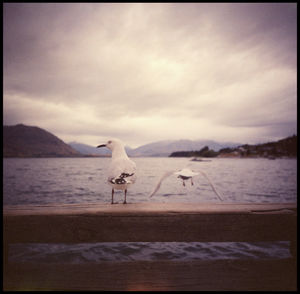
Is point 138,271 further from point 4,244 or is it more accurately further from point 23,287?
point 4,244

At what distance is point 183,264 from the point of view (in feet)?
5.99

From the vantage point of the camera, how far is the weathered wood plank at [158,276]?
1.72 meters

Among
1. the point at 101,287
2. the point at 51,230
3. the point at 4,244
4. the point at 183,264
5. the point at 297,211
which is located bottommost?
the point at 101,287

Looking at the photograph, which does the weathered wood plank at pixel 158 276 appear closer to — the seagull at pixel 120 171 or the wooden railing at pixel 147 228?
the wooden railing at pixel 147 228

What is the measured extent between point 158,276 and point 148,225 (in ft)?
1.48

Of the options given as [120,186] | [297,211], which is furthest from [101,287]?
[297,211]

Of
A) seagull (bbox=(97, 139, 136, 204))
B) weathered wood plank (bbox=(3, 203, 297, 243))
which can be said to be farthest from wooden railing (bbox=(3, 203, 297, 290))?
seagull (bbox=(97, 139, 136, 204))

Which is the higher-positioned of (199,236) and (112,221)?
(112,221)

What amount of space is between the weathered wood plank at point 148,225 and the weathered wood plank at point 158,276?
265mm

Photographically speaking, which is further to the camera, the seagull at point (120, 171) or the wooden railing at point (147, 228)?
the seagull at point (120, 171)

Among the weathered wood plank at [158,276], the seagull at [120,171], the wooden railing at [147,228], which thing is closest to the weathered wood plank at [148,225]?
the wooden railing at [147,228]

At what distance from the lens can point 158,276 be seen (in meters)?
1.79

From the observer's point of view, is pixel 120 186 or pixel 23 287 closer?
pixel 23 287

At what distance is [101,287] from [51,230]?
23.4 inches
